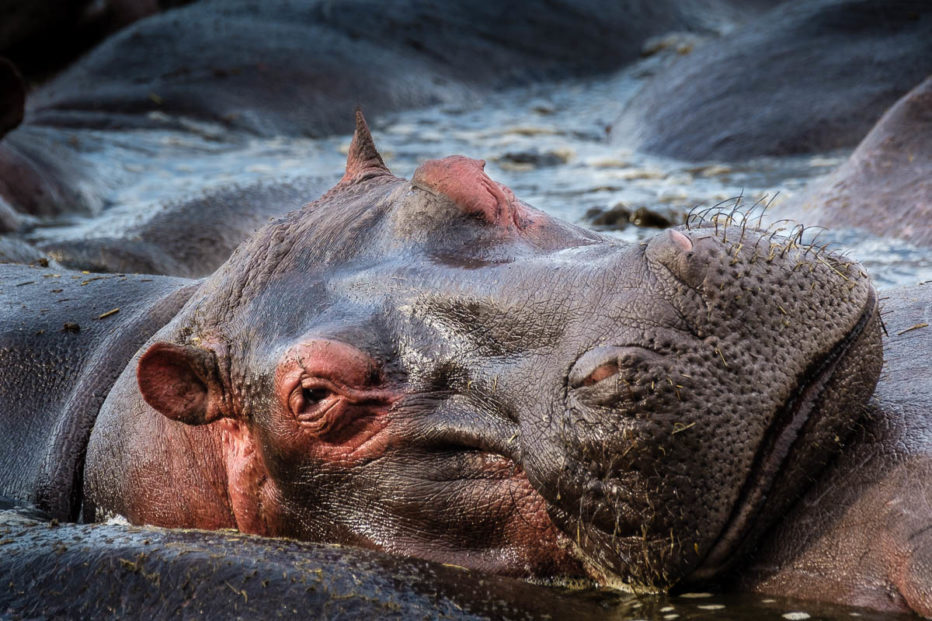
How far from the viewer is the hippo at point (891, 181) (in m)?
5.70

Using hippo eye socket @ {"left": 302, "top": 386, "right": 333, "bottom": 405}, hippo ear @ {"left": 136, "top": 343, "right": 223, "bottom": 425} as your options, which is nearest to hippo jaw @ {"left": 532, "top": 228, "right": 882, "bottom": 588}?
hippo eye socket @ {"left": 302, "top": 386, "right": 333, "bottom": 405}

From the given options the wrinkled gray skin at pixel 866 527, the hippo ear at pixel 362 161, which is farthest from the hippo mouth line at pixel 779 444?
the hippo ear at pixel 362 161

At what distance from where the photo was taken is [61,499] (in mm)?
4109

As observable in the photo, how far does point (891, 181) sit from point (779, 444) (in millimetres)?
3348

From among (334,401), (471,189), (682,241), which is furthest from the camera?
(471,189)

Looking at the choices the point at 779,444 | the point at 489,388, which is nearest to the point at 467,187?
the point at 489,388

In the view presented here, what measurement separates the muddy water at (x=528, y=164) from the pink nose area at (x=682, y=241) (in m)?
2.35

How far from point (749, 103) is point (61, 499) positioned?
6036 mm

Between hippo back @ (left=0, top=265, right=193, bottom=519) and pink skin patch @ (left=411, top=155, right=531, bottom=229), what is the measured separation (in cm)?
110

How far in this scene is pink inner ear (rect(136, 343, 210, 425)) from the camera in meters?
3.47

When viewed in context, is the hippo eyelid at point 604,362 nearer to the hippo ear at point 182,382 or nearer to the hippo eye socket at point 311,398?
the hippo eye socket at point 311,398

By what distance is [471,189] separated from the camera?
341 cm

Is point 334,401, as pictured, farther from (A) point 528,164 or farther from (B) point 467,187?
(A) point 528,164

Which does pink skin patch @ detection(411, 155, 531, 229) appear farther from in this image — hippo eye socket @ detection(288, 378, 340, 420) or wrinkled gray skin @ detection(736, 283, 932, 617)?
wrinkled gray skin @ detection(736, 283, 932, 617)
